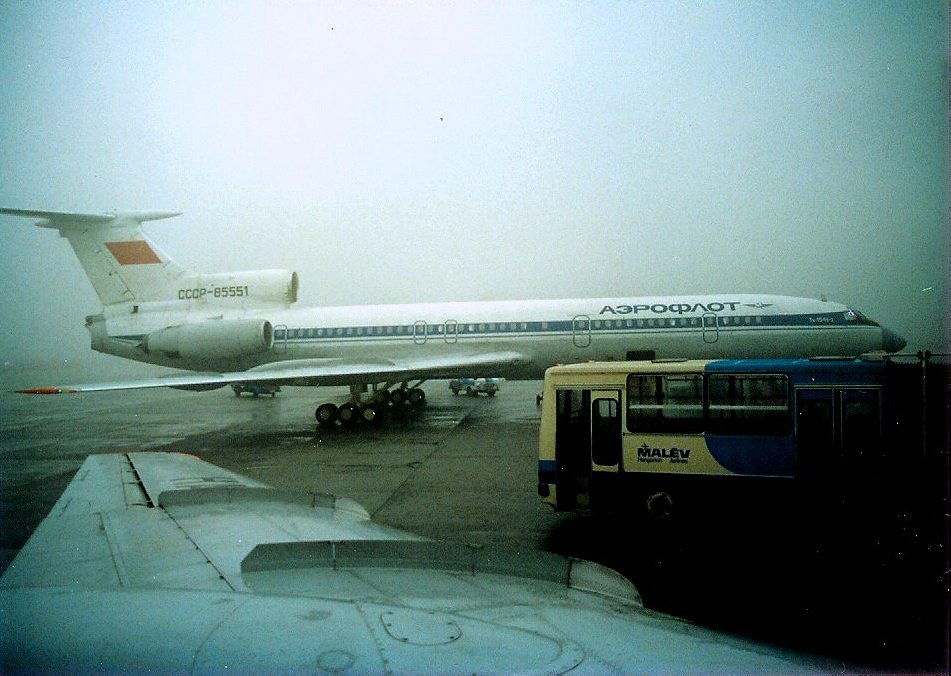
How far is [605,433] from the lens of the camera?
259 inches

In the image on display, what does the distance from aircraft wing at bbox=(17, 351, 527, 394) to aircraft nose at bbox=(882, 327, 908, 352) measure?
8981mm

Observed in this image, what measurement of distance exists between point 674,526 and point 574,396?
1.72 metres

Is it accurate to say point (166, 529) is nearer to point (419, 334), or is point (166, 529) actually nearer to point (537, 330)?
point (537, 330)

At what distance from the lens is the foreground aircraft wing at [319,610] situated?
157 centimetres

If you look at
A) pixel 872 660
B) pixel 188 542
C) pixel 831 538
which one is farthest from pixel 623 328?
pixel 188 542

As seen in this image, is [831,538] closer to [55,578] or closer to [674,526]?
[674,526]

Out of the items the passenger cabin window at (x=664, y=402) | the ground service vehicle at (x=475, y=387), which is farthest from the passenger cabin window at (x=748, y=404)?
the ground service vehicle at (x=475, y=387)

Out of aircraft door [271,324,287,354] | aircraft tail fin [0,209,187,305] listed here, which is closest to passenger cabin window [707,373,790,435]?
aircraft door [271,324,287,354]

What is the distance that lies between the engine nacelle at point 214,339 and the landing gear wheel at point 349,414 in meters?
2.93

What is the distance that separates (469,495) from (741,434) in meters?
3.65

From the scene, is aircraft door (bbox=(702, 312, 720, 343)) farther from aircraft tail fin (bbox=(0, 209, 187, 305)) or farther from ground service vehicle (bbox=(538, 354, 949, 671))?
aircraft tail fin (bbox=(0, 209, 187, 305))

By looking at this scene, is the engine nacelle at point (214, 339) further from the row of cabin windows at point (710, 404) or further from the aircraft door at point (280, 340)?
the row of cabin windows at point (710, 404)

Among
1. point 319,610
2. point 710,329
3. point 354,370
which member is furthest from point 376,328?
point 319,610

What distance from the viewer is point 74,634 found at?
5.41 ft
